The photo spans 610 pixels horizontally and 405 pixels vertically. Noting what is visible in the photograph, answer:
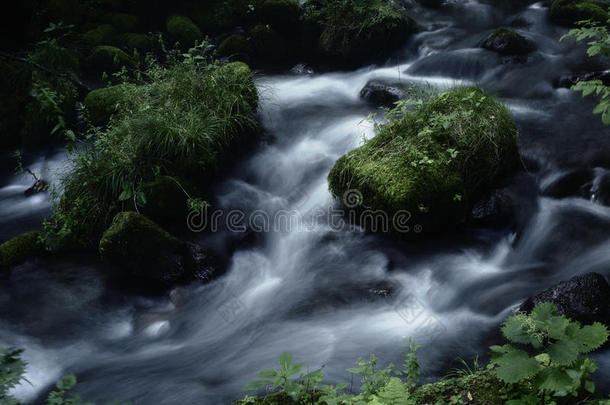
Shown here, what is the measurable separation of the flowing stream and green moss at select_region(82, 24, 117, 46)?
3.79 meters

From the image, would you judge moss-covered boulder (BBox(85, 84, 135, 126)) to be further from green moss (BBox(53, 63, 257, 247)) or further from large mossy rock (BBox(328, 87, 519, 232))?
large mossy rock (BBox(328, 87, 519, 232))

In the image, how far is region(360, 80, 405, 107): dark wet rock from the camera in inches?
294

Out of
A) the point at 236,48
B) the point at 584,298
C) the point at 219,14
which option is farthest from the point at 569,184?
the point at 219,14

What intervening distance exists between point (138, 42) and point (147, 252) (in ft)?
21.4

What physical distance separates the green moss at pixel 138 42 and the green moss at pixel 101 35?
220 millimetres

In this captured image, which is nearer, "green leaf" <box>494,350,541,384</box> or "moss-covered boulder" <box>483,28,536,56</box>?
"green leaf" <box>494,350,541,384</box>

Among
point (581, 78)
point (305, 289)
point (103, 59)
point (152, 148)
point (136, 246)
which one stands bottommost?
point (305, 289)

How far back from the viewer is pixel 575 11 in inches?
364

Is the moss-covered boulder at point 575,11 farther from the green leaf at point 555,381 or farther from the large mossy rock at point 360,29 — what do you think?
the green leaf at point 555,381

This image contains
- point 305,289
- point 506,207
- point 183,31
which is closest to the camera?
point 305,289

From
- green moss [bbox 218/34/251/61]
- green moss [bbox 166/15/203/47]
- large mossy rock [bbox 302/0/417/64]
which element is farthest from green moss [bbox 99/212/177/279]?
green moss [bbox 166/15/203/47]

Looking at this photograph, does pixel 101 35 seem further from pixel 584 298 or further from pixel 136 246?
pixel 584 298

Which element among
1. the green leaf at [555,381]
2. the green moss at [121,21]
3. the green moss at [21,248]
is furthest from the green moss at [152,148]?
the green moss at [121,21]

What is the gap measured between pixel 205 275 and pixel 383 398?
339cm
